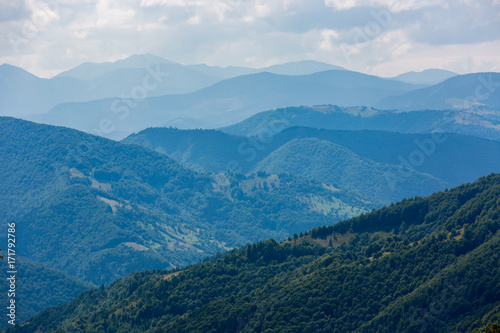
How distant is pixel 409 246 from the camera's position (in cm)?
11606

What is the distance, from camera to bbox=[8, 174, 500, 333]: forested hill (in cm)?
9362

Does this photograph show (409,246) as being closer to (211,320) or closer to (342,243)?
(342,243)

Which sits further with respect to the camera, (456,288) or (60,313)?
(60,313)

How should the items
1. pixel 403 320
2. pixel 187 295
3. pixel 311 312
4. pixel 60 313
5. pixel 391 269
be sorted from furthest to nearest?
pixel 60 313
pixel 187 295
pixel 391 269
pixel 311 312
pixel 403 320

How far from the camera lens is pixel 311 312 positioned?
333 feet

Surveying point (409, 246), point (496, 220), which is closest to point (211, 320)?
point (409, 246)

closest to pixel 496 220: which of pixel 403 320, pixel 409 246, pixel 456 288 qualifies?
pixel 409 246

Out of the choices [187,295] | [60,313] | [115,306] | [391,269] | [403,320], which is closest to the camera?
[403,320]

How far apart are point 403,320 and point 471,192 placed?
56.4 meters

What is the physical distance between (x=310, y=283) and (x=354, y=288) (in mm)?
8087

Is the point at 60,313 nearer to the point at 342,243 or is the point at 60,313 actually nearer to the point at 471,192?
the point at 342,243

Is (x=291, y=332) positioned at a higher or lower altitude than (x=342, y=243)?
lower

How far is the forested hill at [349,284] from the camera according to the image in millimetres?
93625

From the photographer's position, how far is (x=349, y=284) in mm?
106125
